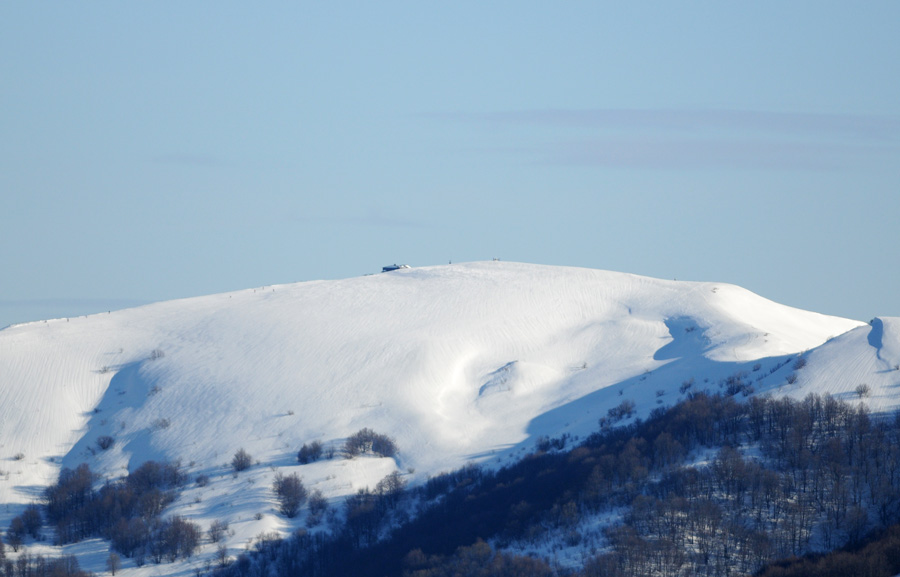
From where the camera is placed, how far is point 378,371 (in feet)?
326

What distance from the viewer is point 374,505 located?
80.2 metres

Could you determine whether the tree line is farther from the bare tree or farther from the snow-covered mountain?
the snow-covered mountain

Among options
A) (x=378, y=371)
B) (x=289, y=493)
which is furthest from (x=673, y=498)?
(x=378, y=371)

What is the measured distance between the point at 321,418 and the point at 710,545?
35.7 meters

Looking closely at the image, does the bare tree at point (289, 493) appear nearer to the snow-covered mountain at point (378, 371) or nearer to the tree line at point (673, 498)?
the snow-covered mountain at point (378, 371)

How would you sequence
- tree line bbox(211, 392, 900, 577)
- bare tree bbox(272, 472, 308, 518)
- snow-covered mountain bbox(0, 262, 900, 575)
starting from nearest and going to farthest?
tree line bbox(211, 392, 900, 577), bare tree bbox(272, 472, 308, 518), snow-covered mountain bbox(0, 262, 900, 575)

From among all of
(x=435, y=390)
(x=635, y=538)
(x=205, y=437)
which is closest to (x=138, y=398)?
(x=205, y=437)

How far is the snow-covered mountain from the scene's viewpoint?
279 feet

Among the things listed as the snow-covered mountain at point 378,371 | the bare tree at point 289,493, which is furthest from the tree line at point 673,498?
the snow-covered mountain at point 378,371

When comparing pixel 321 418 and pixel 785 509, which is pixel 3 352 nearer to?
pixel 321 418

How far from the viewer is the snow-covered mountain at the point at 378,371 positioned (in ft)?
279

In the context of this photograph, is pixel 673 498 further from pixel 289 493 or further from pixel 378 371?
pixel 378 371

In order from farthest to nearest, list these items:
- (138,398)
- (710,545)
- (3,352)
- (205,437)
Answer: (3,352) → (138,398) → (205,437) → (710,545)

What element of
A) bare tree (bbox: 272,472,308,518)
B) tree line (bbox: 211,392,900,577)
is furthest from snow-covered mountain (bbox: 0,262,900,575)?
tree line (bbox: 211,392,900,577)
